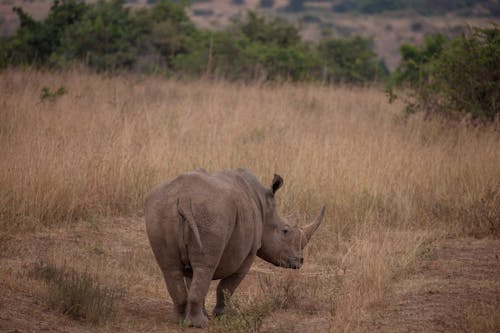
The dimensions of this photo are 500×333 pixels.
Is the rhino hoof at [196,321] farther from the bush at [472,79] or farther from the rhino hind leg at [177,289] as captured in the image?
the bush at [472,79]

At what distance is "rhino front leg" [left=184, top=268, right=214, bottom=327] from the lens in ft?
18.4

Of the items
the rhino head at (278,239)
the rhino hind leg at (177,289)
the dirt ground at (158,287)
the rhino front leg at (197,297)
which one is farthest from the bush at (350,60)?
the rhino front leg at (197,297)

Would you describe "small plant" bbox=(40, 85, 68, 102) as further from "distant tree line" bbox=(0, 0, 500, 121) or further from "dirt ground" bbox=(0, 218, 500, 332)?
"dirt ground" bbox=(0, 218, 500, 332)

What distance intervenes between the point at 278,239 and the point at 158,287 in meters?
1.18

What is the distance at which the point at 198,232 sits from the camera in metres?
5.51

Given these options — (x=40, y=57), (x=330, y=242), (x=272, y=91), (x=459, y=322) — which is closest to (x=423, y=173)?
(x=330, y=242)

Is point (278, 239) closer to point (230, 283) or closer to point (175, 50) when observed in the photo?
point (230, 283)

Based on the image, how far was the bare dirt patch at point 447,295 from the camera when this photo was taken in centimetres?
579

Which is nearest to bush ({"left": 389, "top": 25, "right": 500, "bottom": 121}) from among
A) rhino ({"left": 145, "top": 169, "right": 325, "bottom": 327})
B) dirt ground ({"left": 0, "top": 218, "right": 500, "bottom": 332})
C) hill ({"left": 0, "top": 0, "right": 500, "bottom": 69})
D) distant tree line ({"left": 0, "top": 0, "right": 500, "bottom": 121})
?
distant tree line ({"left": 0, "top": 0, "right": 500, "bottom": 121})

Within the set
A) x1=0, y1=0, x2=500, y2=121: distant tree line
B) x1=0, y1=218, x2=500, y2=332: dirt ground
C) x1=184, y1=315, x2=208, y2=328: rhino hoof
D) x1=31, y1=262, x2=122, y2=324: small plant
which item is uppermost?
x1=31, y1=262, x2=122, y2=324: small plant

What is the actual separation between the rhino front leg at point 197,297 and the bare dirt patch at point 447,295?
114 centimetres

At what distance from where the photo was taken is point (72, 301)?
5746 mm

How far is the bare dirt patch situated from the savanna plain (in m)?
0.02

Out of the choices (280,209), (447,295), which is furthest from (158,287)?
(280,209)
